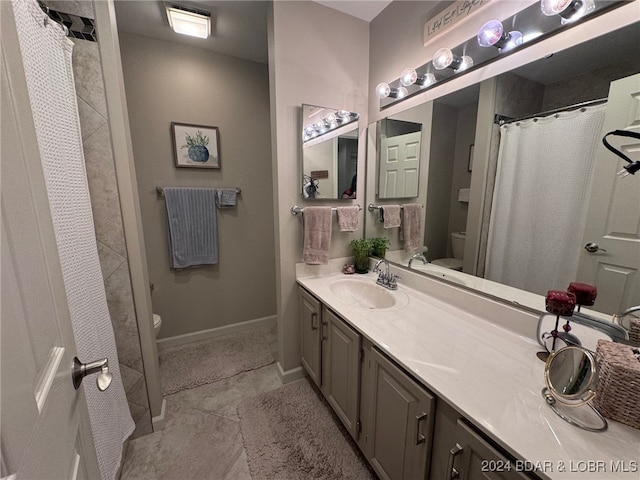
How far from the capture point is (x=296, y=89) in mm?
1716

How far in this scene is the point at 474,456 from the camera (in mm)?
733

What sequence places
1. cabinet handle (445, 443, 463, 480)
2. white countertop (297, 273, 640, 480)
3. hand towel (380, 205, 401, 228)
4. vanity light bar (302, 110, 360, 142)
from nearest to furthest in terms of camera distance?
white countertop (297, 273, 640, 480) < cabinet handle (445, 443, 463, 480) < vanity light bar (302, 110, 360, 142) < hand towel (380, 205, 401, 228)

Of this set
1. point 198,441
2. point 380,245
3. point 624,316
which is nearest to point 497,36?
point 624,316

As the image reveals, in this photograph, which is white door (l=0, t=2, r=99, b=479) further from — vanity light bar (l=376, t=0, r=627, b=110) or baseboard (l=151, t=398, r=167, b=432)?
vanity light bar (l=376, t=0, r=627, b=110)

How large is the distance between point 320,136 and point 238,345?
6.74 ft

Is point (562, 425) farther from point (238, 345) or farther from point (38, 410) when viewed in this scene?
point (238, 345)

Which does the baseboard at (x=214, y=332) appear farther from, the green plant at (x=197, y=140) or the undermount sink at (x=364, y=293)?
the green plant at (x=197, y=140)

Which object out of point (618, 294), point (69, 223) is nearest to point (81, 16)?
point (69, 223)

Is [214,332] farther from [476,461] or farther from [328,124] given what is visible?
[476,461]

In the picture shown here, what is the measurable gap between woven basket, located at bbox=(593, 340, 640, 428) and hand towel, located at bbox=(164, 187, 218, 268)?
2.52 m

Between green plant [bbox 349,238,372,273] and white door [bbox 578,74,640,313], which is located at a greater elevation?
white door [bbox 578,74,640,313]

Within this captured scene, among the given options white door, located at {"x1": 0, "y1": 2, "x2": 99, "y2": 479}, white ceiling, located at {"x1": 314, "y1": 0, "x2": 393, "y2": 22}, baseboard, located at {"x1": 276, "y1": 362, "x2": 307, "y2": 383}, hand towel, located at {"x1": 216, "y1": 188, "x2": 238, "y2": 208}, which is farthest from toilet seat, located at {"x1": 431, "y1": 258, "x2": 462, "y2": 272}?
hand towel, located at {"x1": 216, "y1": 188, "x2": 238, "y2": 208}

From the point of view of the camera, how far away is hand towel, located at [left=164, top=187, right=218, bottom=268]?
2.24m

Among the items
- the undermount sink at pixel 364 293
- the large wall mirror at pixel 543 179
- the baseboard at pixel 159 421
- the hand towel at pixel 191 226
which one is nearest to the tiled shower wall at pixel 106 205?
the baseboard at pixel 159 421
